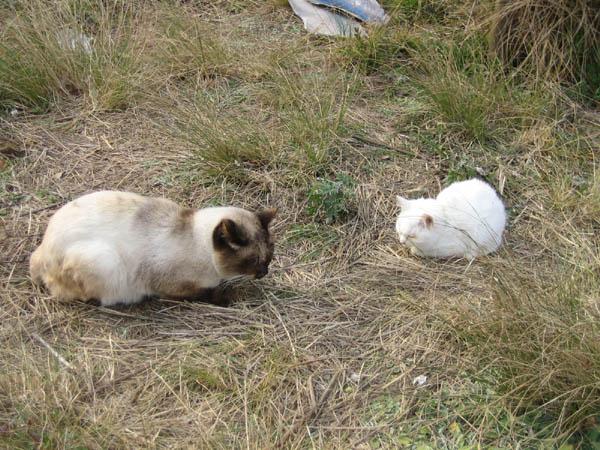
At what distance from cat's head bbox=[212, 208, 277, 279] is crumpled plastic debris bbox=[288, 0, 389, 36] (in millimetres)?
3020

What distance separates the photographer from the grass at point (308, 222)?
11.3 feet

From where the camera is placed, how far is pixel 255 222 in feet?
13.7

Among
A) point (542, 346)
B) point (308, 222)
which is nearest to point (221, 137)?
point (308, 222)

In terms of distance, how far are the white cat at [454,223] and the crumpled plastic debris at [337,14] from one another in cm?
235

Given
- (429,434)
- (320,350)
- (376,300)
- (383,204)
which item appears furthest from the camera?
(383,204)

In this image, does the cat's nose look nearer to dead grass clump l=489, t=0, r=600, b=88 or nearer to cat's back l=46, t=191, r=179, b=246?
cat's back l=46, t=191, r=179, b=246

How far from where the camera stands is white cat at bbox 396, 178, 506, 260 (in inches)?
184

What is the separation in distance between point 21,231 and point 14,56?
1812 millimetres

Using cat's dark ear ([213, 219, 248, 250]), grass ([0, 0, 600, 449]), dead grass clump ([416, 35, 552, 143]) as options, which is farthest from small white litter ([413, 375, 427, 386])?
dead grass clump ([416, 35, 552, 143])

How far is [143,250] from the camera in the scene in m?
4.04

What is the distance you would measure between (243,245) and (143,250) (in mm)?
540

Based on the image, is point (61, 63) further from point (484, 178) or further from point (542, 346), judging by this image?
point (542, 346)

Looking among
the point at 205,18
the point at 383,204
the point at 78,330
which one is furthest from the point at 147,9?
the point at 78,330

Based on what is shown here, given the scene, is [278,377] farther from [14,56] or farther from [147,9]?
[147,9]
